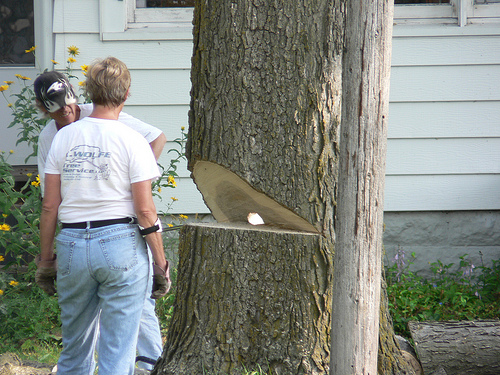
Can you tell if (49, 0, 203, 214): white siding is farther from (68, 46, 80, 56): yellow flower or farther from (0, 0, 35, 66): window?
(0, 0, 35, 66): window

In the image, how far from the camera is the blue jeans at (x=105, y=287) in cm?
212

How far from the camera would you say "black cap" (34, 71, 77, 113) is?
9.02ft

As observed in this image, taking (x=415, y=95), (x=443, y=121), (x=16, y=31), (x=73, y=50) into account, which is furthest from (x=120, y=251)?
(x=16, y=31)

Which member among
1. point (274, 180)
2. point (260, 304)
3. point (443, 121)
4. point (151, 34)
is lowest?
point (260, 304)

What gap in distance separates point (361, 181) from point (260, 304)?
0.77m

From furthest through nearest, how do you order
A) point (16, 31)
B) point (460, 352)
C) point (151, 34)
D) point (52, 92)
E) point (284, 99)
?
point (16, 31)
point (151, 34)
point (460, 352)
point (52, 92)
point (284, 99)

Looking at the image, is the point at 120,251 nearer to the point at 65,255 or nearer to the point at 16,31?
the point at 65,255

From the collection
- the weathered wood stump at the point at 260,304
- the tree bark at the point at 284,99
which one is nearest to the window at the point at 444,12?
the tree bark at the point at 284,99

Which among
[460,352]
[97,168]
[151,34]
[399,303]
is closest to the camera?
[97,168]

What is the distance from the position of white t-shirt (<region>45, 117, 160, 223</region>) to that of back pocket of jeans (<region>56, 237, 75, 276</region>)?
0.10 metres

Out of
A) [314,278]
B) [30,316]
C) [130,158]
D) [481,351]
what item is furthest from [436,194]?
[30,316]

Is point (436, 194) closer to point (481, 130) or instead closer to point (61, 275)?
point (481, 130)

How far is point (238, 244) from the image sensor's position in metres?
2.33

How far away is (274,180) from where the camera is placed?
230 cm
